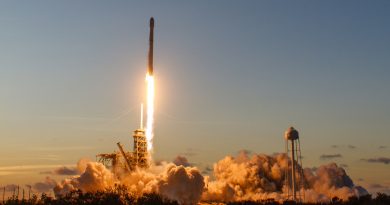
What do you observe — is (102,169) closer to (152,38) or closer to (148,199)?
(152,38)

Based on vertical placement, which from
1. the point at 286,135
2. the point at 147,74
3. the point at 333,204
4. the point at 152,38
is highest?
the point at 152,38

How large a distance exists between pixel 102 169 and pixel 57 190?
31.5 ft

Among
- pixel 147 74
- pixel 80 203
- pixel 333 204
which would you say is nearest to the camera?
pixel 80 203

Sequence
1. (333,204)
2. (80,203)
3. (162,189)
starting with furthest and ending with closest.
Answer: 1. (162,189)
2. (333,204)
3. (80,203)

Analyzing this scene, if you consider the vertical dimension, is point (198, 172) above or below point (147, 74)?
below

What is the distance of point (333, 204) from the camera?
83188mm

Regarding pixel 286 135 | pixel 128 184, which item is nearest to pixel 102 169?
pixel 128 184

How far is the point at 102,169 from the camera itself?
120m

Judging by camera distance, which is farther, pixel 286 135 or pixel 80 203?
pixel 286 135

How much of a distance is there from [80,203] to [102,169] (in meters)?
46.6

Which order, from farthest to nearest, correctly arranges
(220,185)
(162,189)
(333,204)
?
(220,185) < (162,189) < (333,204)

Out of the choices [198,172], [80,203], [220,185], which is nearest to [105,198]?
[80,203]

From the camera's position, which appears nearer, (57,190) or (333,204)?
(333,204)

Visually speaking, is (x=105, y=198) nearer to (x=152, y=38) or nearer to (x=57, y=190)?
(x=57, y=190)
